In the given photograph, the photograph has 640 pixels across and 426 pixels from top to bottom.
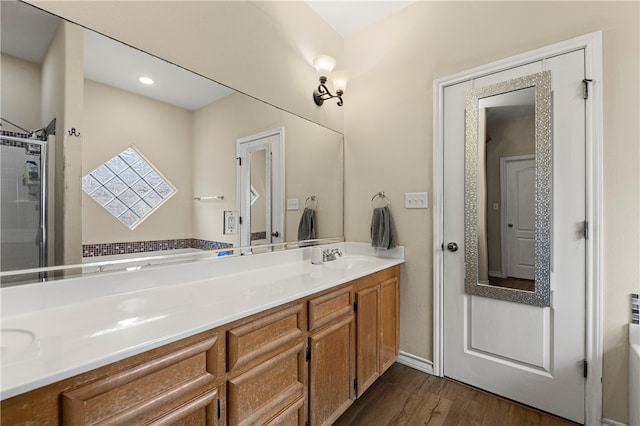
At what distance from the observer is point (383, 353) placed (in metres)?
1.89

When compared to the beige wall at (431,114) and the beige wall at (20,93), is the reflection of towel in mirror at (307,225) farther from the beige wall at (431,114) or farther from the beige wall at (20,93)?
the beige wall at (20,93)

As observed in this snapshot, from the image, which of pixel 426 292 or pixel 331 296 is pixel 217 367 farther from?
pixel 426 292

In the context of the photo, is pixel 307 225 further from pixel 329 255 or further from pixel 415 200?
pixel 415 200

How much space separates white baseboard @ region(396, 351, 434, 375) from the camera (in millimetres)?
2051

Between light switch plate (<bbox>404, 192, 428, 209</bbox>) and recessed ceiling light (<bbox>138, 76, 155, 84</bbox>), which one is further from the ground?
recessed ceiling light (<bbox>138, 76, 155, 84</bbox>)

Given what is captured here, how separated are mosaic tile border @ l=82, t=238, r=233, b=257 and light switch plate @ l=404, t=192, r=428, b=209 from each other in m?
1.31

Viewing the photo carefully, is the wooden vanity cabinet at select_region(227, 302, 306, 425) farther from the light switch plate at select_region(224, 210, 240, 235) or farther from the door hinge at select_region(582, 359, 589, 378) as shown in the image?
the door hinge at select_region(582, 359, 589, 378)

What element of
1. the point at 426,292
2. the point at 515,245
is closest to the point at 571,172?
the point at 515,245

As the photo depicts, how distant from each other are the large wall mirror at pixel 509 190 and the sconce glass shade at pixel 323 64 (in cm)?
101

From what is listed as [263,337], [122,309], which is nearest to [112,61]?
[122,309]

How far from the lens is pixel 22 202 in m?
0.99

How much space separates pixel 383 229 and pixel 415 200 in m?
0.32

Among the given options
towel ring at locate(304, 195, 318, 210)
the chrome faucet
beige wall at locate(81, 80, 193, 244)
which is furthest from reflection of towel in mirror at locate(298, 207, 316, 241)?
beige wall at locate(81, 80, 193, 244)

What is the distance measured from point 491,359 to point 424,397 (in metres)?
0.49
